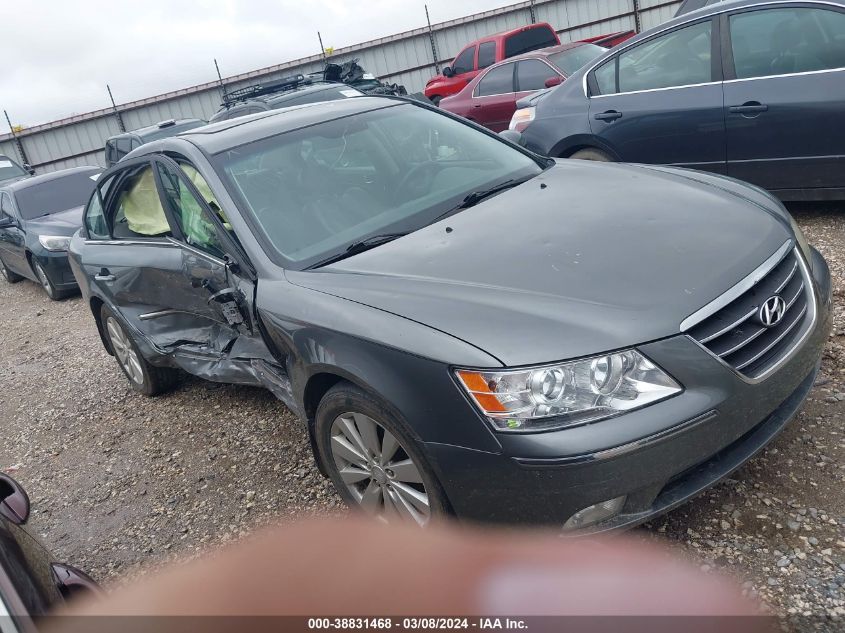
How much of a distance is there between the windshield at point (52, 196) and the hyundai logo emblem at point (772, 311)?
913cm

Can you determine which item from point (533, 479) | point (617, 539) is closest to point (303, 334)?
point (533, 479)

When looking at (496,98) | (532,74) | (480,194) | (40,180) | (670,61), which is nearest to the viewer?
(480,194)

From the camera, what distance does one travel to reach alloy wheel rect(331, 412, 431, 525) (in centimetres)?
246

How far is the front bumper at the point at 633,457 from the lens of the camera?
2062mm

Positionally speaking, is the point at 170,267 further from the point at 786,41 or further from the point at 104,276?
the point at 786,41

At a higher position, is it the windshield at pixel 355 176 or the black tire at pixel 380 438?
the windshield at pixel 355 176

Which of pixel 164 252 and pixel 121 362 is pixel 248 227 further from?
pixel 121 362

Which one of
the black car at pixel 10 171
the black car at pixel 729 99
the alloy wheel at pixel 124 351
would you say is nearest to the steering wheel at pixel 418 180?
the black car at pixel 729 99

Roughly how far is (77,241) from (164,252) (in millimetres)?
1611

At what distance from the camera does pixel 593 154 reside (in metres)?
5.73

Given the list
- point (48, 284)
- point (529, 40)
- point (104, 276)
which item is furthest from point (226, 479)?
point (529, 40)

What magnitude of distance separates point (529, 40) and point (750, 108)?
10.1m

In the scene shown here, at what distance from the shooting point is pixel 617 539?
228cm

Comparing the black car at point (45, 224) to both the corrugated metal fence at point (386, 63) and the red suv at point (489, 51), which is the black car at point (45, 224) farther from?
the corrugated metal fence at point (386, 63)
